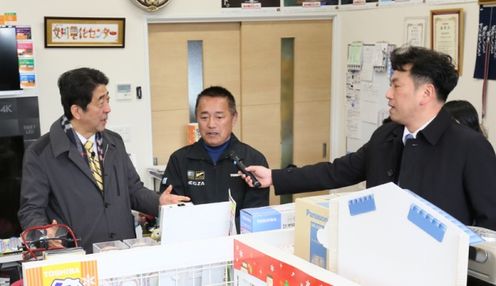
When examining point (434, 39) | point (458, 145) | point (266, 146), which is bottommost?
point (266, 146)

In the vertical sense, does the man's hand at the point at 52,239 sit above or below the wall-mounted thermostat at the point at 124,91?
below

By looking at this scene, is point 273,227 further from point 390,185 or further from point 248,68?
point 248,68

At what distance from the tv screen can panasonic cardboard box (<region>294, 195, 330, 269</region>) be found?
2.81 m

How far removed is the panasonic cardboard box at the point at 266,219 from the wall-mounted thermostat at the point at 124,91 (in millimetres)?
3000

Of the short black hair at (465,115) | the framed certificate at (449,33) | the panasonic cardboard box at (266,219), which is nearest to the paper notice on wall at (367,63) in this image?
the framed certificate at (449,33)

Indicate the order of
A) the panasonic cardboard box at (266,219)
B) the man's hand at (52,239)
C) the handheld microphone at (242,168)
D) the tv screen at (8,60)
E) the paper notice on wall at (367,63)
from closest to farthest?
the panasonic cardboard box at (266,219)
the man's hand at (52,239)
the handheld microphone at (242,168)
the tv screen at (8,60)
the paper notice on wall at (367,63)

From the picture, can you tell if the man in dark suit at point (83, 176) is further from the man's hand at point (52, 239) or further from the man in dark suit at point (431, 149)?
the man in dark suit at point (431, 149)

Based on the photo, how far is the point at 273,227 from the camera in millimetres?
1642

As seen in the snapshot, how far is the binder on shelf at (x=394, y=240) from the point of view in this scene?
1.04 meters

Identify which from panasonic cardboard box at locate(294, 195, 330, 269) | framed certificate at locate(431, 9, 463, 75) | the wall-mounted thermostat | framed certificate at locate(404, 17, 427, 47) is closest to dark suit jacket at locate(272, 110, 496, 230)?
panasonic cardboard box at locate(294, 195, 330, 269)

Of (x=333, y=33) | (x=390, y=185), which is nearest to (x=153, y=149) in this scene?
(x=333, y=33)

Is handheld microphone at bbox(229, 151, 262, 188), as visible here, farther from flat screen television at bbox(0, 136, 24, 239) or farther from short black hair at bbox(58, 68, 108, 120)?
flat screen television at bbox(0, 136, 24, 239)

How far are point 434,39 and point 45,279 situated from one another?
3.35 metres

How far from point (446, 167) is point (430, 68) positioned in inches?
14.2
